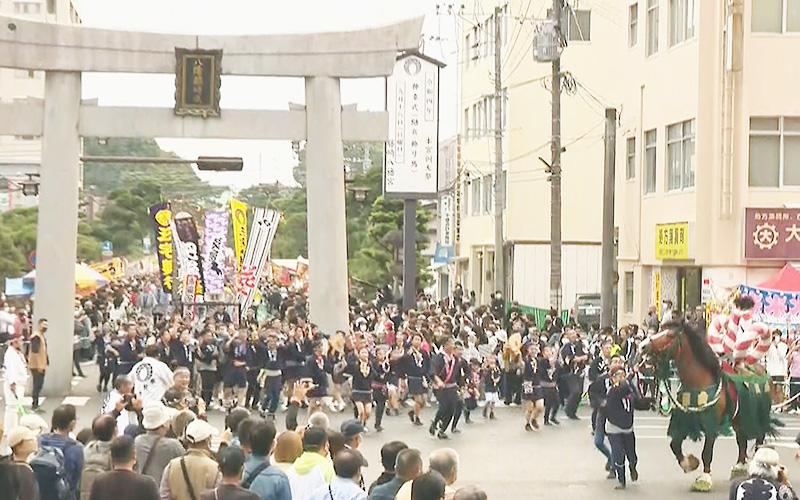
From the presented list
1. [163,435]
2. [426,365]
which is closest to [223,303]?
[426,365]

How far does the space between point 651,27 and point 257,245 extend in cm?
1223

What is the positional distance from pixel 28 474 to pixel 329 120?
18.6 metres

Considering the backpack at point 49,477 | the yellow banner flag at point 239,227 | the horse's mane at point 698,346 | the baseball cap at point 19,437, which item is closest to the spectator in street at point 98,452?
the backpack at point 49,477

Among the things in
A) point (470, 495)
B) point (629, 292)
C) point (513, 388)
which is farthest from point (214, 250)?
point (470, 495)

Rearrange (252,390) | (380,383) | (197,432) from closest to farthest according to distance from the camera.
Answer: (197,432) < (380,383) < (252,390)

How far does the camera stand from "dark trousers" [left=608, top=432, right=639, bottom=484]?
52.0 feet

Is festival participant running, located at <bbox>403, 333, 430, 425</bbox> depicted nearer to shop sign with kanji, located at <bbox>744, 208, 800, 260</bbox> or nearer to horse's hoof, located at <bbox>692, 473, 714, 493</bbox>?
horse's hoof, located at <bbox>692, 473, 714, 493</bbox>

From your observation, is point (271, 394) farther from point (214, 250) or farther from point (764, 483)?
point (764, 483)

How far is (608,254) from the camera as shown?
3048cm

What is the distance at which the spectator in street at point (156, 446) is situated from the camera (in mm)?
9547

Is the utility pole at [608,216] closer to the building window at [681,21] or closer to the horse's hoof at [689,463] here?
the building window at [681,21]

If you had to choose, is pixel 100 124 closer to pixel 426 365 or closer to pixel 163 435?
pixel 426 365

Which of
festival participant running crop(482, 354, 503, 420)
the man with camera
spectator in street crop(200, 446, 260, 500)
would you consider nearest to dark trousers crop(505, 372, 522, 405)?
festival participant running crop(482, 354, 503, 420)

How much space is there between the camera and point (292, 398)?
67.8 ft
